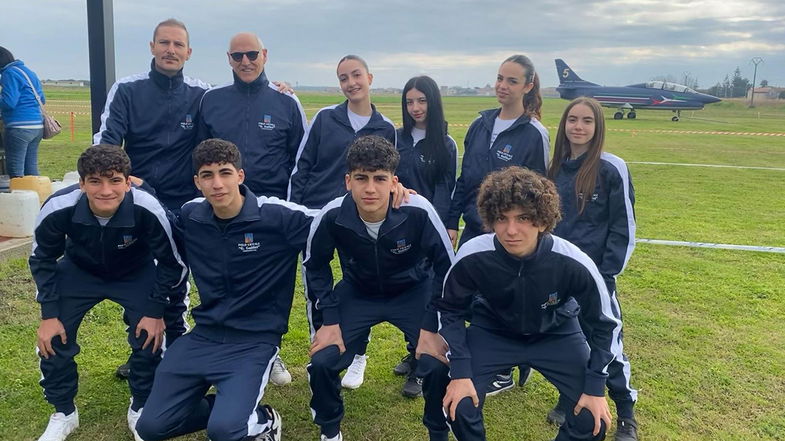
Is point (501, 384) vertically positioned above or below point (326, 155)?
below

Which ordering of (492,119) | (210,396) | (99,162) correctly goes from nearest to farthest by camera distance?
(99,162) → (210,396) → (492,119)

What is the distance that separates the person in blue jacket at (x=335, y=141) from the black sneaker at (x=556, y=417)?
1.26 m

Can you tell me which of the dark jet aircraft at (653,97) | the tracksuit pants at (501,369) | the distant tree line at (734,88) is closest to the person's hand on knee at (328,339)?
the tracksuit pants at (501,369)

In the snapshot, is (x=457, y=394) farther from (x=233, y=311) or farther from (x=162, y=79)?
(x=162, y=79)

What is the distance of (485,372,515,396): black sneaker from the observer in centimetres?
390

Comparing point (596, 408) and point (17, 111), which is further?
point (17, 111)

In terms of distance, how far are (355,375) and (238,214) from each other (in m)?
1.48

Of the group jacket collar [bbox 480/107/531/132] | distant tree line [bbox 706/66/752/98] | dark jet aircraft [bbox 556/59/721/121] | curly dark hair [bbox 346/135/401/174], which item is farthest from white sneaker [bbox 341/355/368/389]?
distant tree line [bbox 706/66/752/98]

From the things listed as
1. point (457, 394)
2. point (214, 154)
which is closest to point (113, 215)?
point (214, 154)

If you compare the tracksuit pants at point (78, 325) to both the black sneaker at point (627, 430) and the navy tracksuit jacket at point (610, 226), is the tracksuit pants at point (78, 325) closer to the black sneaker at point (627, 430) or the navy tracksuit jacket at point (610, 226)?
the navy tracksuit jacket at point (610, 226)

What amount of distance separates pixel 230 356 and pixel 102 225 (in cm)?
101

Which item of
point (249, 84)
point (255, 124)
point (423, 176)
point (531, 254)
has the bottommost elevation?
point (531, 254)

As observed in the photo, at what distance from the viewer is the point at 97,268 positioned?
3.45 metres

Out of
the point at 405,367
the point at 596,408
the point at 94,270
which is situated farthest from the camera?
the point at 405,367
